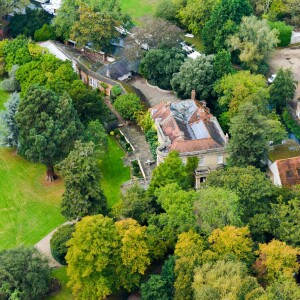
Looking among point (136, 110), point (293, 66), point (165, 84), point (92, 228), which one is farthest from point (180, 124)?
point (293, 66)

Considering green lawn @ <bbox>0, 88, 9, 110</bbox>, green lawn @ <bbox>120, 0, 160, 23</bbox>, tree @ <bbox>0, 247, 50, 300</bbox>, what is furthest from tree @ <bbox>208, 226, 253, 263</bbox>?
green lawn @ <bbox>120, 0, 160, 23</bbox>

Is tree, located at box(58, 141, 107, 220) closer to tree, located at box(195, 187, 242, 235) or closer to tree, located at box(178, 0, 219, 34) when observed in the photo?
tree, located at box(195, 187, 242, 235)

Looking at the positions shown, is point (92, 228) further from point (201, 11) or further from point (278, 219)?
point (201, 11)

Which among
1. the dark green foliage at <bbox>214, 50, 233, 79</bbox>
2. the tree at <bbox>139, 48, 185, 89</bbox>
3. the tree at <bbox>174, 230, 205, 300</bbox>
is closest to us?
the tree at <bbox>174, 230, 205, 300</bbox>

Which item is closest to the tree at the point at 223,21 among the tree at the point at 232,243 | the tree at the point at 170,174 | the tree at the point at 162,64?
the tree at the point at 162,64

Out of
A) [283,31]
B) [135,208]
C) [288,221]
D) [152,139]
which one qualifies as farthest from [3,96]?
[288,221]
